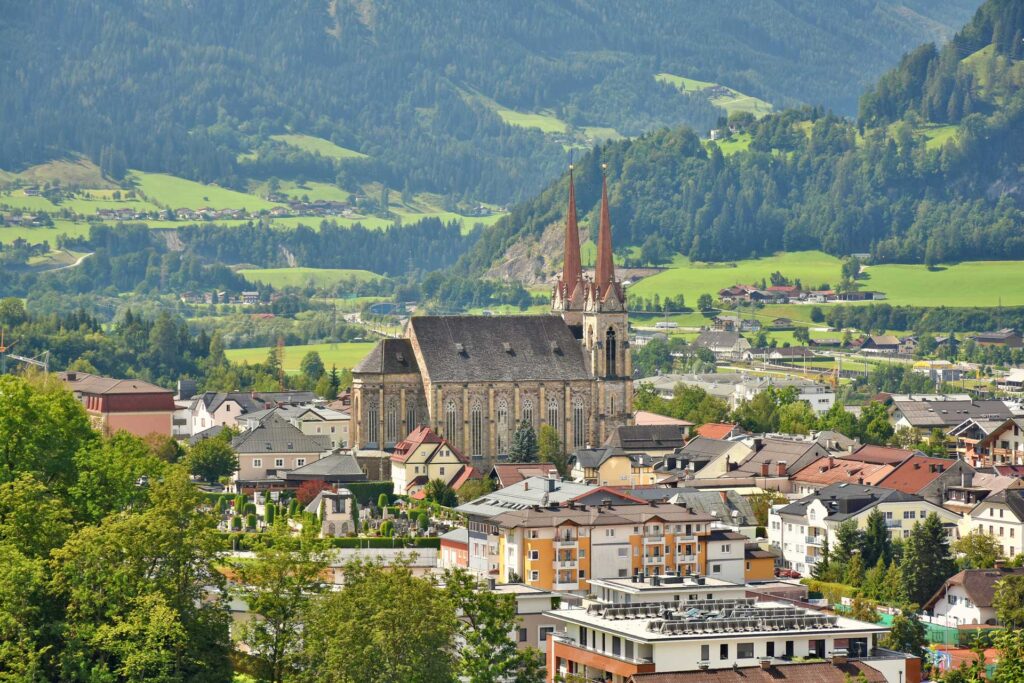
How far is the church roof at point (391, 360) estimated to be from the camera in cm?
12925

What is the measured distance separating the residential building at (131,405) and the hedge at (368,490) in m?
23.2

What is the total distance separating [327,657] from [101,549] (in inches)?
311

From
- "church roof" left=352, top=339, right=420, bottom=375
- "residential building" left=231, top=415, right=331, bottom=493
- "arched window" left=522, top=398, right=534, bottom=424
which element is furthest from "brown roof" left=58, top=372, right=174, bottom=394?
"arched window" left=522, top=398, right=534, bottom=424

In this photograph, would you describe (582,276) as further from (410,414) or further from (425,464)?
(425,464)

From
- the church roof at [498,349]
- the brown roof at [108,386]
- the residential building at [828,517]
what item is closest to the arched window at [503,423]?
the church roof at [498,349]

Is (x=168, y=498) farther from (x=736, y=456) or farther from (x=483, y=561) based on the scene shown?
(x=736, y=456)

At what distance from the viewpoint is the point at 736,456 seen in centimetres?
11994

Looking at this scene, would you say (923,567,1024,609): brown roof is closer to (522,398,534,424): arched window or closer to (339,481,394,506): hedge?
(339,481,394,506): hedge

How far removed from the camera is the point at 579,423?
434ft

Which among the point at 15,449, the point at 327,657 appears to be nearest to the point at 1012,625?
the point at 327,657

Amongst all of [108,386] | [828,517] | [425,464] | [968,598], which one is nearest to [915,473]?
[828,517]

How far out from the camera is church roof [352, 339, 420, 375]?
129 metres

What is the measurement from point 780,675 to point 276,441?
210ft

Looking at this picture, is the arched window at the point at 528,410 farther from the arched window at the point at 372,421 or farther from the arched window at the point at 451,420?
the arched window at the point at 372,421
